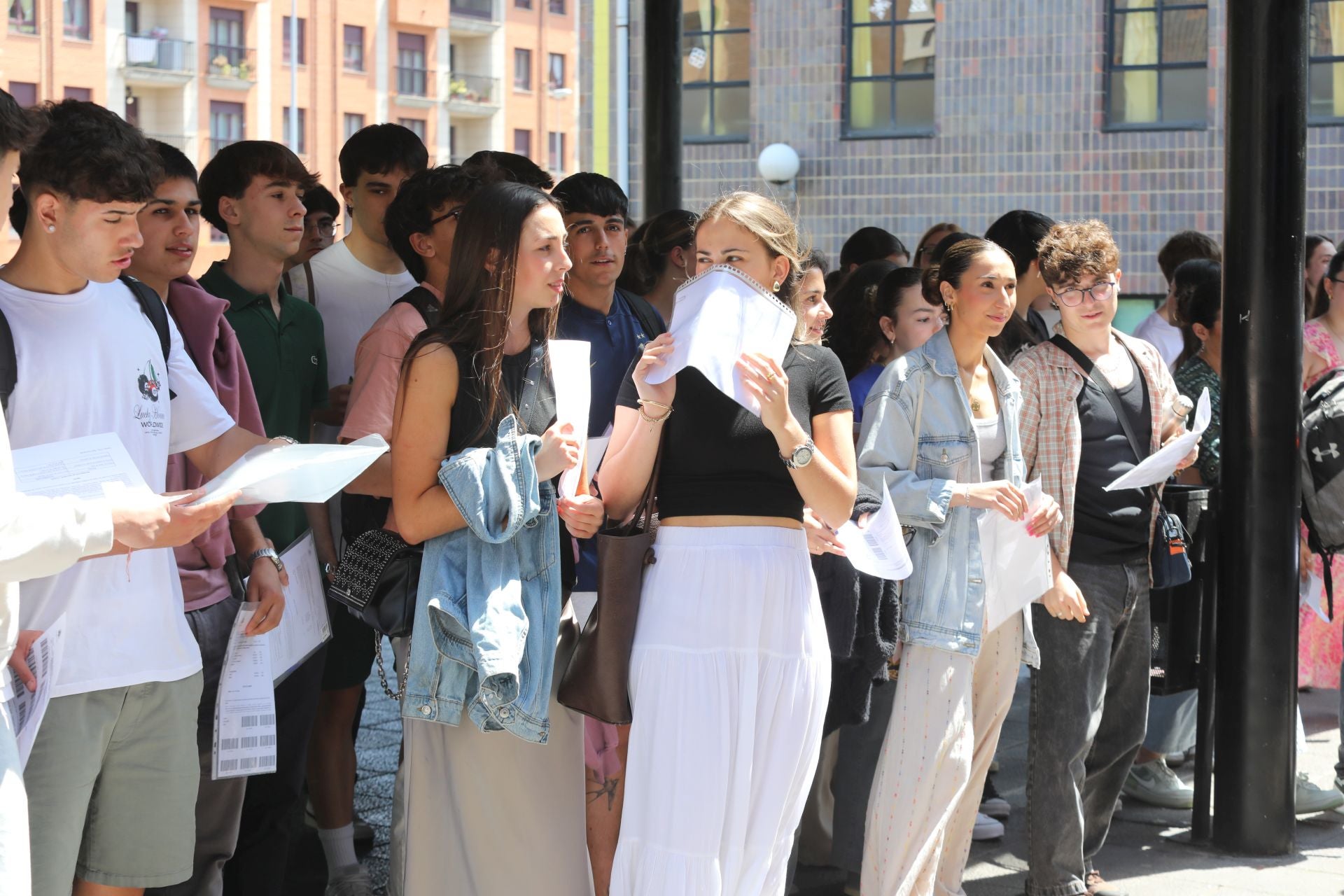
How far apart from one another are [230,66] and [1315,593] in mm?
52333

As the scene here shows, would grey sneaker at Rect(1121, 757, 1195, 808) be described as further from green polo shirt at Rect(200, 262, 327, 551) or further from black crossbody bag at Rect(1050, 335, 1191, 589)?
green polo shirt at Rect(200, 262, 327, 551)

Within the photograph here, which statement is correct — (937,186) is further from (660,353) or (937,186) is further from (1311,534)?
(660,353)

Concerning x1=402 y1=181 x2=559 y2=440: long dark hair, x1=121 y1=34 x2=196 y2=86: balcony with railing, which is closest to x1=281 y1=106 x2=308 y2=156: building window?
x1=121 y1=34 x2=196 y2=86: balcony with railing

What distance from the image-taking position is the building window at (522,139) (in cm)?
6231

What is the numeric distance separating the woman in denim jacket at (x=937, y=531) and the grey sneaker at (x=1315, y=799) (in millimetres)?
1943

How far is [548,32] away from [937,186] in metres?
50.7

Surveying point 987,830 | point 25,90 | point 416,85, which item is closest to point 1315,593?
point 987,830

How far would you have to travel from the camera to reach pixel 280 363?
4641 mm

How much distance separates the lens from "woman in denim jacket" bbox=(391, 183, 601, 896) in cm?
361

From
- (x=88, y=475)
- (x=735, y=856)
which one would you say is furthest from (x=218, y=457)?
(x=735, y=856)

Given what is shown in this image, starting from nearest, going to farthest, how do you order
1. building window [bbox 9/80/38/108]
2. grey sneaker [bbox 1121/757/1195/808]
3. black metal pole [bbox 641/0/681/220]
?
grey sneaker [bbox 1121/757/1195/808] → black metal pole [bbox 641/0/681/220] → building window [bbox 9/80/38/108]

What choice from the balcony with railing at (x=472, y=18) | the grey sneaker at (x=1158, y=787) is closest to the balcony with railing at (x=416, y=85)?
the balcony with railing at (x=472, y=18)

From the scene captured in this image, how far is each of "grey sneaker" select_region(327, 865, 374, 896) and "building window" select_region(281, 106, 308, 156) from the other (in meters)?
52.9

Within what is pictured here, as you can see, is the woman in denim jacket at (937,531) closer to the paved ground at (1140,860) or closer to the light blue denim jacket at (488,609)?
the paved ground at (1140,860)
